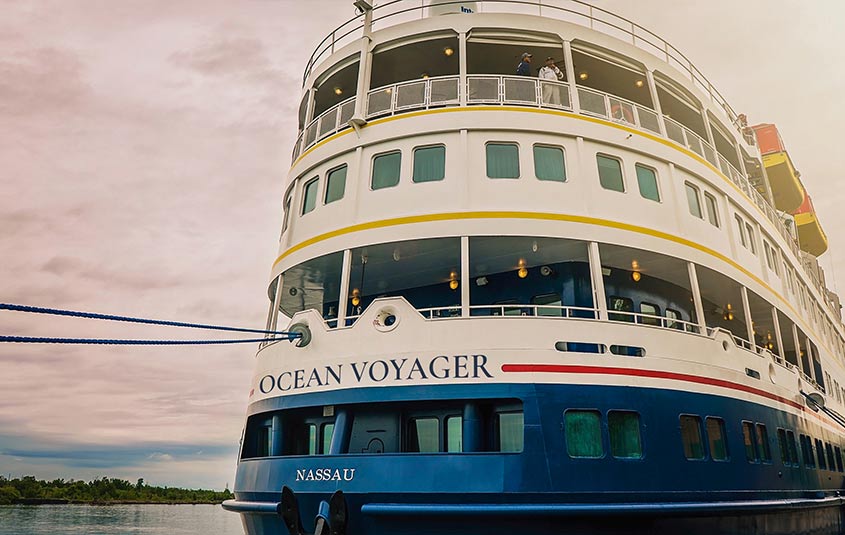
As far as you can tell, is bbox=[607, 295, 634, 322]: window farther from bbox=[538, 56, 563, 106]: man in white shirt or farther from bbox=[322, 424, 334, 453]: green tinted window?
bbox=[322, 424, 334, 453]: green tinted window

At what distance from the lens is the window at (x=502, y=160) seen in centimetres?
1334

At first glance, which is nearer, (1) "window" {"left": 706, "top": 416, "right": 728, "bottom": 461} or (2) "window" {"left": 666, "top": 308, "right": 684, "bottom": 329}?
(1) "window" {"left": 706, "top": 416, "right": 728, "bottom": 461}

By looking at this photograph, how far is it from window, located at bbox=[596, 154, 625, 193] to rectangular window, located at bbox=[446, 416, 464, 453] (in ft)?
18.9

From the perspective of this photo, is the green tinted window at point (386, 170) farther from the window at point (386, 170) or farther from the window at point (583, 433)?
the window at point (583, 433)

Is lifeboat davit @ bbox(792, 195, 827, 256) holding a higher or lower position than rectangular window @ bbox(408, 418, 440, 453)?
higher

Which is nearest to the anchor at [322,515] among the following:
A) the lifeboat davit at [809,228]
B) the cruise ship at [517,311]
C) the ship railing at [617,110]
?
the cruise ship at [517,311]

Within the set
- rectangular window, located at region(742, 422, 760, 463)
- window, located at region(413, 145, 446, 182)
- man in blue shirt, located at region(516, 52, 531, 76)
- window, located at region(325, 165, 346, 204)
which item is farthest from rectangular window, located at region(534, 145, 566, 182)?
rectangular window, located at region(742, 422, 760, 463)

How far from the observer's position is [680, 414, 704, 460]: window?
11602 mm

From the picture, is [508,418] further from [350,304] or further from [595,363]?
[350,304]

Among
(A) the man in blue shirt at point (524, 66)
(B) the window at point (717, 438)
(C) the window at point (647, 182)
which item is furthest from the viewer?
(A) the man in blue shirt at point (524, 66)

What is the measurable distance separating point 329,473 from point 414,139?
22.2 feet

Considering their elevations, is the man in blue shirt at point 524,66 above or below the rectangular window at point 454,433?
above

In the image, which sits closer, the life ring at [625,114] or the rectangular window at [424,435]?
the rectangular window at [424,435]

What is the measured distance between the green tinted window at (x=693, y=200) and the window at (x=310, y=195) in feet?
27.5
